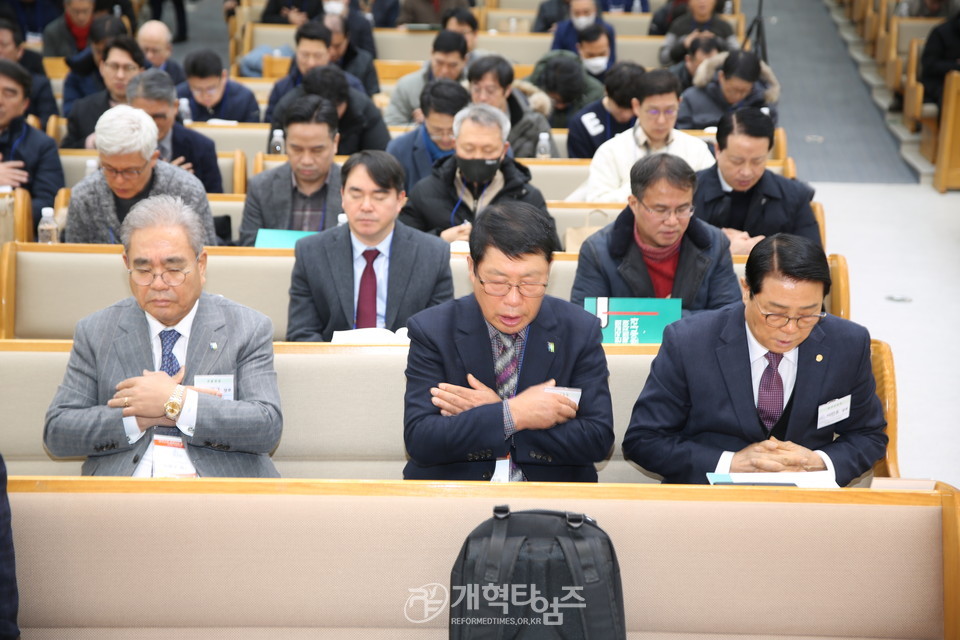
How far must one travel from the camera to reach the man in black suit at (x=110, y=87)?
19.1 feet

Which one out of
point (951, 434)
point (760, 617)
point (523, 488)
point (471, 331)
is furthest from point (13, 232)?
point (951, 434)

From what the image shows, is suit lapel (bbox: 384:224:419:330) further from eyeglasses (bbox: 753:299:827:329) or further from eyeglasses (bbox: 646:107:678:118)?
eyeglasses (bbox: 646:107:678:118)

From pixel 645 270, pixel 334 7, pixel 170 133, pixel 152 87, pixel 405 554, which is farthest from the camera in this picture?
pixel 334 7

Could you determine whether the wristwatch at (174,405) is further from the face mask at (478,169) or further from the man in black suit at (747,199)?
the man in black suit at (747,199)

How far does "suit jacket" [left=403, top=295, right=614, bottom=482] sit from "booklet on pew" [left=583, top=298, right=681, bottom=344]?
1.98 feet

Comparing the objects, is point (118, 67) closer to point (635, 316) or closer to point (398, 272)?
point (398, 272)

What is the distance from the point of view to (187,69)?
247 inches

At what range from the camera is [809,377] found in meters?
2.58

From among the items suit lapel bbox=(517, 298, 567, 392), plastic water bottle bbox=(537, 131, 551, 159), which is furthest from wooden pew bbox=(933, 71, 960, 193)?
suit lapel bbox=(517, 298, 567, 392)

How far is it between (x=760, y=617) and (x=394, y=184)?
6.19 ft

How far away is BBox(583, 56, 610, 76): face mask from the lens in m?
6.95

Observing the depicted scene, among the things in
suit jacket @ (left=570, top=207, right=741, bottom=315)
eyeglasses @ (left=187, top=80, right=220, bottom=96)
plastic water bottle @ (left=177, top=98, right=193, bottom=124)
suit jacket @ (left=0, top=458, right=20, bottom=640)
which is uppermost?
eyeglasses @ (left=187, top=80, right=220, bottom=96)

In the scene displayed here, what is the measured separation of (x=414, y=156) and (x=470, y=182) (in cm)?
93

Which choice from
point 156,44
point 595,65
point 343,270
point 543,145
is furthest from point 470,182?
point 156,44
